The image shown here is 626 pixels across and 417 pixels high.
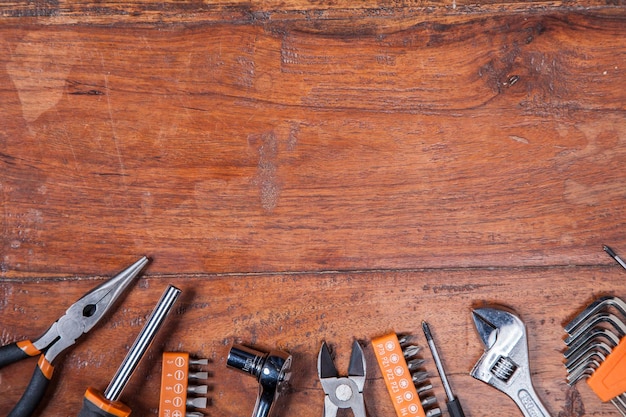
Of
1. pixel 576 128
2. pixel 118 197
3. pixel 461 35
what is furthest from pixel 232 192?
pixel 576 128

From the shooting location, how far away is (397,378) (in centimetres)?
105

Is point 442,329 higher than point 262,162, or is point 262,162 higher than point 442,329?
point 262,162

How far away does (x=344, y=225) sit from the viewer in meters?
1.07

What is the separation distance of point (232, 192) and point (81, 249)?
27cm

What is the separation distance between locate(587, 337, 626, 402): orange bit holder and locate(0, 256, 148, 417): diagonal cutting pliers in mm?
792

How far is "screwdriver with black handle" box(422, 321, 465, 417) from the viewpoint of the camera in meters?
1.05

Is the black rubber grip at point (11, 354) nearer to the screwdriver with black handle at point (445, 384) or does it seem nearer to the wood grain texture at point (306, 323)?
the wood grain texture at point (306, 323)

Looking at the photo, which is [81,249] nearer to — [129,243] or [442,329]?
[129,243]

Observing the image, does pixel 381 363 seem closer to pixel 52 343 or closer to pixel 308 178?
Answer: pixel 308 178

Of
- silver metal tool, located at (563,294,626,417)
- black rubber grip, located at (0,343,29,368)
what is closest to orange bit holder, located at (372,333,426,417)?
silver metal tool, located at (563,294,626,417)

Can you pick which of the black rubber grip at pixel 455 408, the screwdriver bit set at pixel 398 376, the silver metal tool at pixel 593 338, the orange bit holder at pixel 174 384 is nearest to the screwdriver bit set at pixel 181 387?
the orange bit holder at pixel 174 384

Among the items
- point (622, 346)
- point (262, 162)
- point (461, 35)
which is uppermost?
point (461, 35)

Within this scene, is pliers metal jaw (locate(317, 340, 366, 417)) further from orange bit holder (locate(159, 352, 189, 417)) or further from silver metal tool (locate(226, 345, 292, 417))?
orange bit holder (locate(159, 352, 189, 417))

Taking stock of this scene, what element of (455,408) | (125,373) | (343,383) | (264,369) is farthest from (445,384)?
(125,373)
